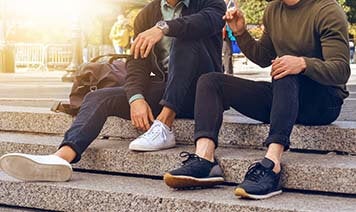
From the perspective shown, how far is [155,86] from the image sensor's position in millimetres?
3926

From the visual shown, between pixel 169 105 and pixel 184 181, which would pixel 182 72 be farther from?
pixel 184 181

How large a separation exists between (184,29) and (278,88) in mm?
685

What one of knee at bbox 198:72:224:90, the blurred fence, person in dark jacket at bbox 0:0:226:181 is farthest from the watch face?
the blurred fence

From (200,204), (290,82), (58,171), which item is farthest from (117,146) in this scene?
(290,82)

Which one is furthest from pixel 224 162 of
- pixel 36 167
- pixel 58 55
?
pixel 58 55

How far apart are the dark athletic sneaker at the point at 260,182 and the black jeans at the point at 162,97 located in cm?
69

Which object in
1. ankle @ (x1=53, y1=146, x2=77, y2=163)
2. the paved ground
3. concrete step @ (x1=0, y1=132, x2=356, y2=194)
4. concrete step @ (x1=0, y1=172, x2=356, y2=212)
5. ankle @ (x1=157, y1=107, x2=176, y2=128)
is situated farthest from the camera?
the paved ground

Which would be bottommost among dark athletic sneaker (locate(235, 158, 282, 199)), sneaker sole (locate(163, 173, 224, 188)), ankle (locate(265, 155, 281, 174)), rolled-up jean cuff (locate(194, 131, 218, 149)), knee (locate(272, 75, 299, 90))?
sneaker sole (locate(163, 173, 224, 188))

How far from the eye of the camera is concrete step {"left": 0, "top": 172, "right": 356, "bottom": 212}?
3004 millimetres

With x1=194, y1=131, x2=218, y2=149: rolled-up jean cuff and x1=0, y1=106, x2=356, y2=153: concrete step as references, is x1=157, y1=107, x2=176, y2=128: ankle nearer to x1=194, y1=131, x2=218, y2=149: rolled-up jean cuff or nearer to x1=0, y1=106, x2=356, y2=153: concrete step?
x1=0, y1=106, x2=356, y2=153: concrete step

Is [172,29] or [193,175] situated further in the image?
[172,29]

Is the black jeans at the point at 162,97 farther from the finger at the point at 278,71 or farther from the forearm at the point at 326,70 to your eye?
the forearm at the point at 326,70

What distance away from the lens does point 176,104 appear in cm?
359

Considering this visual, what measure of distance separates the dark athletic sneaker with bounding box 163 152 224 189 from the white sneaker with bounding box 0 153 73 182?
621 mm
